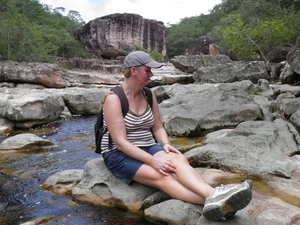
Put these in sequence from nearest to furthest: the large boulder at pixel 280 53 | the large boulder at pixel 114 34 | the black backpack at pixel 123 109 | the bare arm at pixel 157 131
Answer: the black backpack at pixel 123 109, the bare arm at pixel 157 131, the large boulder at pixel 280 53, the large boulder at pixel 114 34

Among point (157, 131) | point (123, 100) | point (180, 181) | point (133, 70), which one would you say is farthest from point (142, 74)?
point (180, 181)

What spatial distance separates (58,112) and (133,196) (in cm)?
762

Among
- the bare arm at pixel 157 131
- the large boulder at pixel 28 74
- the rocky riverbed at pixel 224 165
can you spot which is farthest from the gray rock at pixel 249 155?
the large boulder at pixel 28 74

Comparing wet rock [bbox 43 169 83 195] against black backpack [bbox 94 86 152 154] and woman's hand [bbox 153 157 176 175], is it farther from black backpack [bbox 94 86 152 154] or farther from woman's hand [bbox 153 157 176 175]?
woman's hand [bbox 153 157 176 175]

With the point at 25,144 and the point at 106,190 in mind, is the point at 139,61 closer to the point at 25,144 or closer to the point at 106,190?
the point at 106,190

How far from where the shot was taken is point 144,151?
2.95 meters

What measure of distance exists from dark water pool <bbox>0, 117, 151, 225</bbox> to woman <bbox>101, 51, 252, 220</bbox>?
1.37 ft

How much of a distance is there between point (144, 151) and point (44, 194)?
1.47 m

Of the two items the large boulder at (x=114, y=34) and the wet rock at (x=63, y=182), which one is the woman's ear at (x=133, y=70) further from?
the large boulder at (x=114, y=34)

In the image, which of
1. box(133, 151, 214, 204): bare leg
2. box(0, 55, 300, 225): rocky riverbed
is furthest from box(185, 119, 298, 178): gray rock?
box(133, 151, 214, 204): bare leg

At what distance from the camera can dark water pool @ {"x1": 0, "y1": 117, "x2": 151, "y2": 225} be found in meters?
2.99

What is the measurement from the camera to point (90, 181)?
339cm

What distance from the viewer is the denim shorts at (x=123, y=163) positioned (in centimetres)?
300

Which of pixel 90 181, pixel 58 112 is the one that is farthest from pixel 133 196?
pixel 58 112
